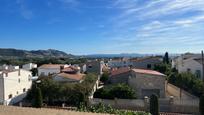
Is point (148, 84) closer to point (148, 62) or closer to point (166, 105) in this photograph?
point (166, 105)

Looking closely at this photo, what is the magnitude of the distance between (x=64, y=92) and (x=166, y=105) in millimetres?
11016

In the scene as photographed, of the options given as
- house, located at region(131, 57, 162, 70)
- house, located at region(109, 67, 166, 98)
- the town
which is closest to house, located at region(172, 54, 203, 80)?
the town

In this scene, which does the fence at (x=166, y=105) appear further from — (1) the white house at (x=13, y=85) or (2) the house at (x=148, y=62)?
(2) the house at (x=148, y=62)

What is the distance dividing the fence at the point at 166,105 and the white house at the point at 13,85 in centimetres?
1439

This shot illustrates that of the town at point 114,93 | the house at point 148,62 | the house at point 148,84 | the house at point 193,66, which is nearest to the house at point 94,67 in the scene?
the house at point 148,62

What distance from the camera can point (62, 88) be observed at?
108ft

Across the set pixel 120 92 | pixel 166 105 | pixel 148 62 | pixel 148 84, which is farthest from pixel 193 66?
pixel 166 105

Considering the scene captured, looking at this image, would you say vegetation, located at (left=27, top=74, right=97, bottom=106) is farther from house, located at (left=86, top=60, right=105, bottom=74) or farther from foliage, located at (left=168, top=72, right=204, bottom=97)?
house, located at (left=86, top=60, right=105, bottom=74)

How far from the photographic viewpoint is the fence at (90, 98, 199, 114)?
27.4 m

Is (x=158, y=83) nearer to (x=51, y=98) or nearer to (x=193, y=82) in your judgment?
(x=193, y=82)

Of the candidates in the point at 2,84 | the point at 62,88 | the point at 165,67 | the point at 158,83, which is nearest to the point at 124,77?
the point at 158,83

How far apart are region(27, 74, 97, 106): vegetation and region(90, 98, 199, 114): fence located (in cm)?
316

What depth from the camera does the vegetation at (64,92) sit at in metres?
31.8

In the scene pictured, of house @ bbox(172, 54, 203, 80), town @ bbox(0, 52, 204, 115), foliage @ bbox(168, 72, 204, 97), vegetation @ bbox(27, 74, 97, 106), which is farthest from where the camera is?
house @ bbox(172, 54, 203, 80)
